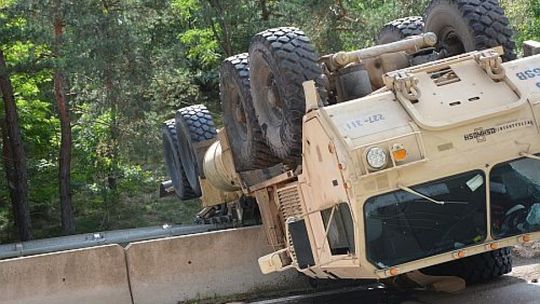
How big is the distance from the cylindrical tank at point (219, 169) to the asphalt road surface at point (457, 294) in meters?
1.62

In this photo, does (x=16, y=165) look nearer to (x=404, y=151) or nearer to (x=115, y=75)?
(x=115, y=75)

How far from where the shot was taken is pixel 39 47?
21234 mm

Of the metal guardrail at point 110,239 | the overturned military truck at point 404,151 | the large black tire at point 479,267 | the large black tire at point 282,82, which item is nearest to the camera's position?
the overturned military truck at point 404,151

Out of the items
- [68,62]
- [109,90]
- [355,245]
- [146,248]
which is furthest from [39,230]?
[355,245]

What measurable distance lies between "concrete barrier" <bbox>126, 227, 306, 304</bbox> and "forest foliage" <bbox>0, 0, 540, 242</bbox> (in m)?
10.4

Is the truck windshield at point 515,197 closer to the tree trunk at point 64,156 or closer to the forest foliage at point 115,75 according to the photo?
the forest foliage at point 115,75

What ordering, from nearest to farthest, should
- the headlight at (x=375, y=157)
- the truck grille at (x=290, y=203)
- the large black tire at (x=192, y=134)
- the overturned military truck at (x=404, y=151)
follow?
the headlight at (x=375, y=157) < the overturned military truck at (x=404, y=151) < the truck grille at (x=290, y=203) < the large black tire at (x=192, y=134)

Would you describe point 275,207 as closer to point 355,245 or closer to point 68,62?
point 355,245

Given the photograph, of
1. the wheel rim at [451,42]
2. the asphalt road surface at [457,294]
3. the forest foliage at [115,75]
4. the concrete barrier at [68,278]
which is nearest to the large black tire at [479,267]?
the asphalt road surface at [457,294]

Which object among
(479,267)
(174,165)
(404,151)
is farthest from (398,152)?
(174,165)

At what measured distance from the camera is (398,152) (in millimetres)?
6844

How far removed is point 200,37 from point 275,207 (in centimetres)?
1943

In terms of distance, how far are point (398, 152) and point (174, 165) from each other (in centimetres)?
720

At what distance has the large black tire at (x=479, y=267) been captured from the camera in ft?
31.7
